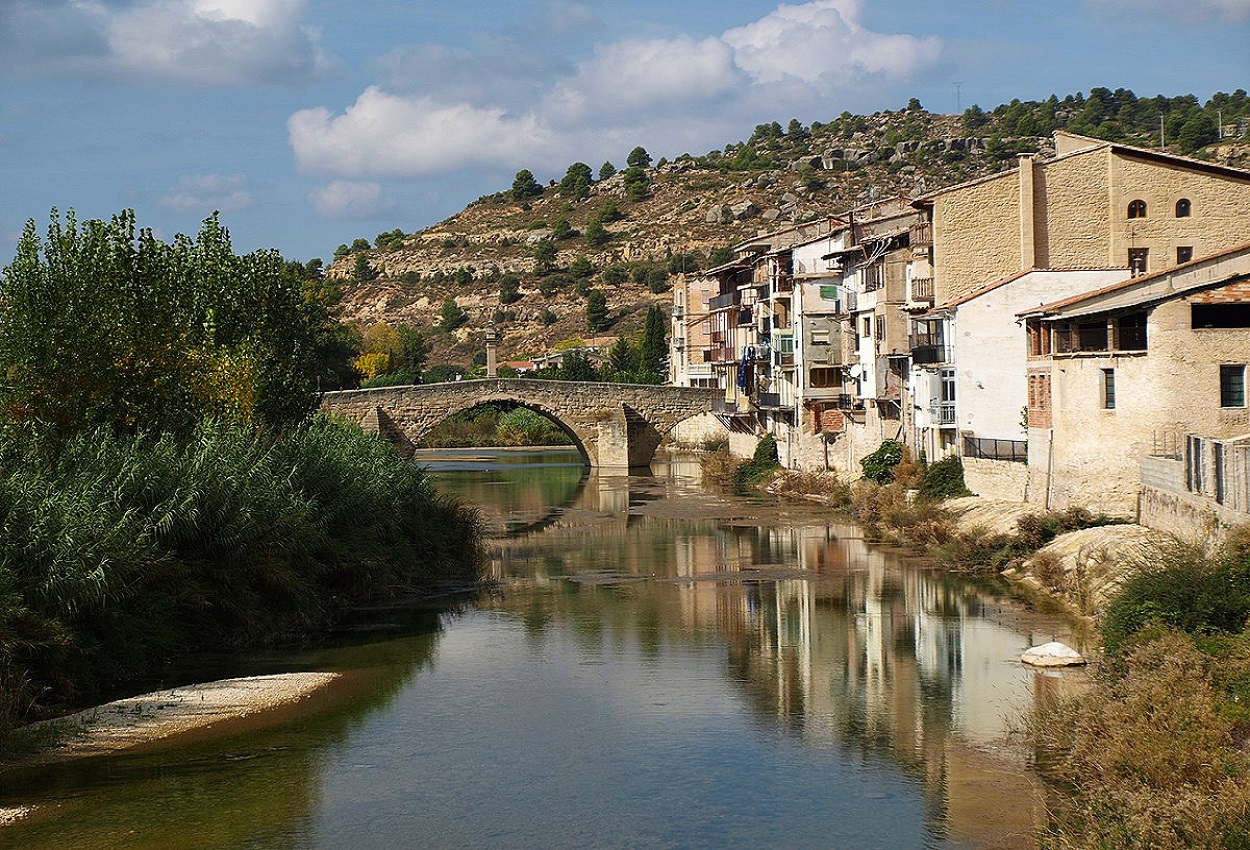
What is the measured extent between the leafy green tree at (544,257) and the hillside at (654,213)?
0.25 metres

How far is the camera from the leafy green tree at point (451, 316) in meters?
118

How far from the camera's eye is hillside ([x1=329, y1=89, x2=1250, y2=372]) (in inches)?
4301

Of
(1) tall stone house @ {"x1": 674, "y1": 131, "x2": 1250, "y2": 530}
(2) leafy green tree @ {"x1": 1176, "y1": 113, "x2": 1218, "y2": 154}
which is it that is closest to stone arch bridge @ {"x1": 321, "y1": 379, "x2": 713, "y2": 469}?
(1) tall stone house @ {"x1": 674, "y1": 131, "x2": 1250, "y2": 530}

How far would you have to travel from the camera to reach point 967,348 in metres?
35.6

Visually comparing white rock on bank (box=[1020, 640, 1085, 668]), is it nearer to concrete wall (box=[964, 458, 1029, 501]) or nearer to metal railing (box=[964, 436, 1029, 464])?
concrete wall (box=[964, 458, 1029, 501])

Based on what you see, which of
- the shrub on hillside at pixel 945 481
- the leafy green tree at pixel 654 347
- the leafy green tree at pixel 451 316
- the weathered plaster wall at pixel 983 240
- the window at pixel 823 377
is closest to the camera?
the shrub on hillside at pixel 945 481

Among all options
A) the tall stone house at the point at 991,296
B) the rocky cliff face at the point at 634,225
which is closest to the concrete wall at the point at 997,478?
the tall stone house at the point at 991,296

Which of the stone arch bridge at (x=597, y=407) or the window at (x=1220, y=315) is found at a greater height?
the window at (x=1220, y=315)

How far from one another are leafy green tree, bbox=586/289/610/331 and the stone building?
256 feet

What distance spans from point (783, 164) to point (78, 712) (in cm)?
11279

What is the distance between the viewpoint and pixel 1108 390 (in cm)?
2797

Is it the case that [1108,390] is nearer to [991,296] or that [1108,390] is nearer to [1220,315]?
[1220,315]

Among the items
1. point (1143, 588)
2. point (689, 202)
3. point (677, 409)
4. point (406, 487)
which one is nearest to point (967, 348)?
point (406, 487)

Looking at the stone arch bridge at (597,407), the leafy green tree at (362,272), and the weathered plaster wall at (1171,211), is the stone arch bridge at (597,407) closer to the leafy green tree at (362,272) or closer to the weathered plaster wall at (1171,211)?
the weathered plaster wall at (1171,211)
